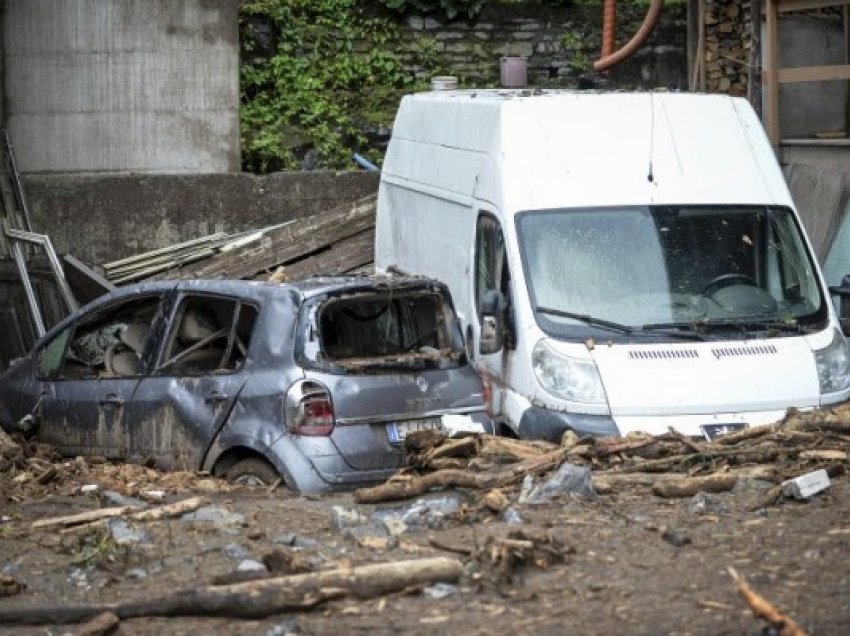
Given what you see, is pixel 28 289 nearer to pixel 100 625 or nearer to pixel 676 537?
pixel 100 625

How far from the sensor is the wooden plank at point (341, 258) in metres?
15.6

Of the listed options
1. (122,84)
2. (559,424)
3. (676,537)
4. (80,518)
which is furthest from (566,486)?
(122,84)

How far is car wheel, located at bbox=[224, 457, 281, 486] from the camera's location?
9.51 meters

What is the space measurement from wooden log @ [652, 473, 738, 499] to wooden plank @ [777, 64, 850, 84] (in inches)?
272

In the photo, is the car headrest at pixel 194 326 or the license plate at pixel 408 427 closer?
the license plate at pixel 408 427

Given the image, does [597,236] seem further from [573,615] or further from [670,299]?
[573,615]

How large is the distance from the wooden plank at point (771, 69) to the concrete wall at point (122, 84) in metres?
6.04

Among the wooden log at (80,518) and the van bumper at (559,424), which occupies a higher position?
the van bumper at (559,424)

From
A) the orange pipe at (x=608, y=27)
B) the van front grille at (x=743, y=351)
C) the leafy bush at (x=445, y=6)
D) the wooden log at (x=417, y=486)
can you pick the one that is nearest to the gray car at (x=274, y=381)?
the wooden log at (x=417, y=486)

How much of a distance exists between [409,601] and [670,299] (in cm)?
393

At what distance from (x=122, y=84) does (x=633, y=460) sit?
10.3 meters

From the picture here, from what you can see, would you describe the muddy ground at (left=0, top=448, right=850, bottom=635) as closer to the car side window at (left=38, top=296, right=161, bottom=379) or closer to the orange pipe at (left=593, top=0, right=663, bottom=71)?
the car side window at (left=38, top=296, right=161, bottom=379)

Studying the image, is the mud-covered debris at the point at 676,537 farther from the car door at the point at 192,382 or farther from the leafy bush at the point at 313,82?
the leafy bush at the point at 313,82

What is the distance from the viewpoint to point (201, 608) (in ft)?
22.2
